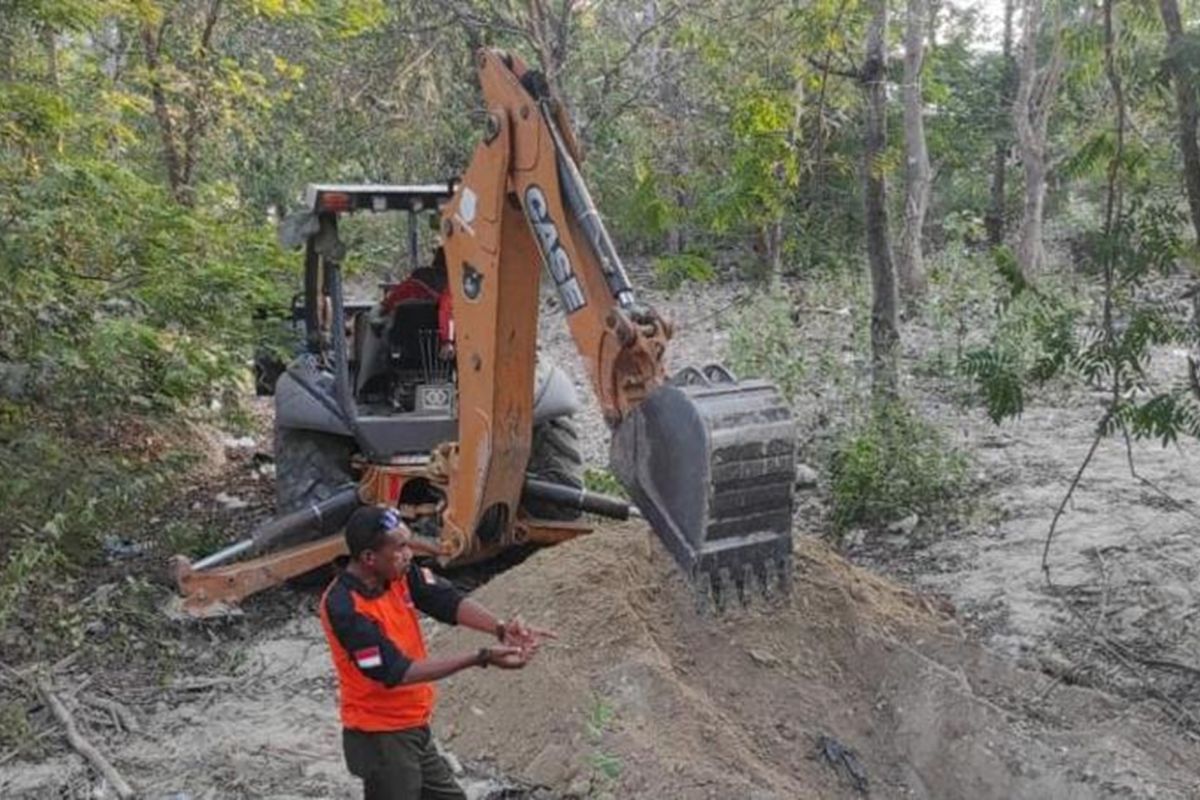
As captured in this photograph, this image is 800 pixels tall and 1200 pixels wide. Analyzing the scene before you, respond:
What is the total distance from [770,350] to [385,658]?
23.8 feet

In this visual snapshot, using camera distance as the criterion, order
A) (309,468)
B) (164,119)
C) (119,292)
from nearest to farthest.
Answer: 1. (309,468)
2. (119,292)
3. (164,119)

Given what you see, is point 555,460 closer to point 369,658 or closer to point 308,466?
point 308,466

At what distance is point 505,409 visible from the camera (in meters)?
5.79

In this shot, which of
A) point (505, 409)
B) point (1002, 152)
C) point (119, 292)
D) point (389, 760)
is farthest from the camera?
point (1002, 152)

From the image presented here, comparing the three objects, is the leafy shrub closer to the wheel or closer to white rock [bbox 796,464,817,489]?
the wheel

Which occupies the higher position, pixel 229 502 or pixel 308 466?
pixel 308 466

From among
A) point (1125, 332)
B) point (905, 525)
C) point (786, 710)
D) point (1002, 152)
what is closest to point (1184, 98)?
point (1125, 332)

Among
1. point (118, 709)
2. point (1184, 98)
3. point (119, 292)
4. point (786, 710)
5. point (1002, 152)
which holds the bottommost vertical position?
point (118, 709)

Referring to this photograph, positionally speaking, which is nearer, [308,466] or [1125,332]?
[1125,332]

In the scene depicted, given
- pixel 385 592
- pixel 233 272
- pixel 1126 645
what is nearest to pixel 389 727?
pixel 385 592

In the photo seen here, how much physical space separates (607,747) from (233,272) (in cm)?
495

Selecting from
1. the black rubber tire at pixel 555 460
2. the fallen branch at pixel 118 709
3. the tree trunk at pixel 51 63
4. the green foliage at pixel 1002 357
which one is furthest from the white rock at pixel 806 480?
the tree trunk at pixel 51 63

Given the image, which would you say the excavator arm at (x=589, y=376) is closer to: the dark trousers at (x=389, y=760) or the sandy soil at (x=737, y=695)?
the sandy soil at (x=737, y=695)

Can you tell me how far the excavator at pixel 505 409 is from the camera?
4.44 m
